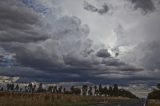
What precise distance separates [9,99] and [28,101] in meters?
4.89

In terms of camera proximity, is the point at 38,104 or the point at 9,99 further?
the point at 38,104

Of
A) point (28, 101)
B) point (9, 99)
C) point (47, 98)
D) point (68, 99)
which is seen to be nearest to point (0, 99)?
point (9, 99)

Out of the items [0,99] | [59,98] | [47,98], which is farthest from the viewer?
[59,98]

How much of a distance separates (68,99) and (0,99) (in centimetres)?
3474

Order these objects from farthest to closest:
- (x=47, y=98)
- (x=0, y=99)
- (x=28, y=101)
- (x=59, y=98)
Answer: (x=59, y=98) < (x=47, y=98) < (x=28, y=101) < (x=0, y=99)

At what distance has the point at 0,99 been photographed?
53.7 meters

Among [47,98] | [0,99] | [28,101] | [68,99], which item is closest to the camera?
[0,99]

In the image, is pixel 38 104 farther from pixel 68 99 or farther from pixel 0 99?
pixel 68 99

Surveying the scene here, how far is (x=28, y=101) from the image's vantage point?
59344 mm

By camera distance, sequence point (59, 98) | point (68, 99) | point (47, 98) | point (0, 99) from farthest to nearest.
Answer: point (68, 99)
point (59, 98)
point (47, 98)
point (0, 99)

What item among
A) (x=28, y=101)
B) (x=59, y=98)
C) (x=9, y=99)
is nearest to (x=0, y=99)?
(x=9, y=99)

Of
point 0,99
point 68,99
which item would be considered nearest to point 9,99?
point 0,99

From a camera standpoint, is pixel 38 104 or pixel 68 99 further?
pixel 68 99

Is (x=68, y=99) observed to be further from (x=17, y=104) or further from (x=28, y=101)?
(x=17, y=104)
